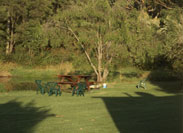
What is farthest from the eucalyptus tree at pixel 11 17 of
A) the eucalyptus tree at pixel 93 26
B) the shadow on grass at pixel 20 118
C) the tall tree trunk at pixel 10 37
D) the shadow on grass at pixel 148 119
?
the shadow on grass at pixel 148 119

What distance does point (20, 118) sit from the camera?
343 inches

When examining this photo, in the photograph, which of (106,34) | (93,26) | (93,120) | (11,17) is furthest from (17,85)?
(11,17)

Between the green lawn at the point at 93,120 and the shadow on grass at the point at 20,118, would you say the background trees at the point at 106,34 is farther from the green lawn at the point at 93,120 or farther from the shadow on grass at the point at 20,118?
the shadow on grass at the point at 20,118

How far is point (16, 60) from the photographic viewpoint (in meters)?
35.5

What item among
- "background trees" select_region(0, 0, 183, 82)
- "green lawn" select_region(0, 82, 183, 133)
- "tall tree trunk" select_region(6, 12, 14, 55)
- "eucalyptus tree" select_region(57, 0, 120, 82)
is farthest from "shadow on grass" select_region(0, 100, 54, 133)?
"tall tree trunk" select_region(6, 12, 14, 55)

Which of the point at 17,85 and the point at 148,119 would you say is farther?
the point at 17,85

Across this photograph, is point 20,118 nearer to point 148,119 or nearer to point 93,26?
point 148,119

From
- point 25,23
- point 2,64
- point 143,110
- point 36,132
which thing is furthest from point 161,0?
point 36,132

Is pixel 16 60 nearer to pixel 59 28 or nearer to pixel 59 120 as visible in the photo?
pixel 59 28

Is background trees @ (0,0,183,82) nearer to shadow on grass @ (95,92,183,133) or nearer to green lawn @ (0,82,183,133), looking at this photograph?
shadow on grass @ (95,92,183,133)

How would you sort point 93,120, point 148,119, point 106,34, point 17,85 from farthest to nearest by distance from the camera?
point 17,85
point 106,34
point 93,120
point 148,119

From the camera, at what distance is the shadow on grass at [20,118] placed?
23.9ft

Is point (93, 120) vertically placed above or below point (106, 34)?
below

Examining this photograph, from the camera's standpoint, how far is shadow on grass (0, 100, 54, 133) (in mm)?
7273
